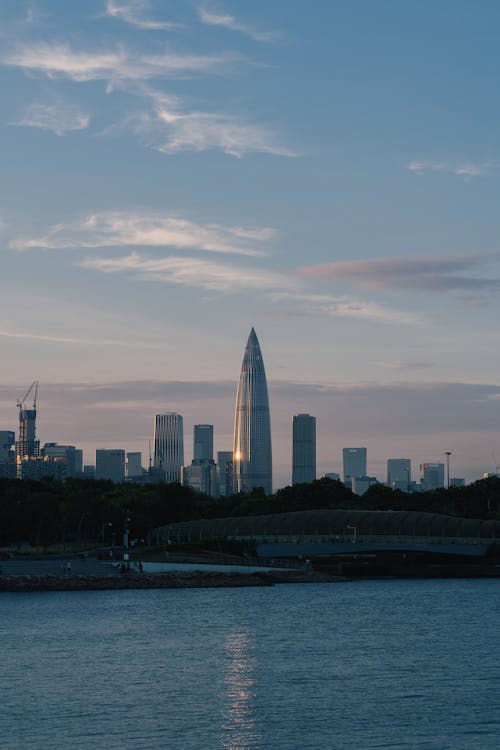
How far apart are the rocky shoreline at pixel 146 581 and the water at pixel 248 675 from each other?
17377 mm

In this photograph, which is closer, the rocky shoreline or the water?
the water

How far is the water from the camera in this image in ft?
220

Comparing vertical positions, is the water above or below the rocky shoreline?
below

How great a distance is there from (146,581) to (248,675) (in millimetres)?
82086

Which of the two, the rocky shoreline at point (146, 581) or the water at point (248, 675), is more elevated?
the rocky shoreline at point (146, 581)

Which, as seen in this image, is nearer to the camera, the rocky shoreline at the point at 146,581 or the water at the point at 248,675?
the water at the point at 248,675

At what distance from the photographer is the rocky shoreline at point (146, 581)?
16288 cm

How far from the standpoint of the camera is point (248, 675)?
87438 millimetres

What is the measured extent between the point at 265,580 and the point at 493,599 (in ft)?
125

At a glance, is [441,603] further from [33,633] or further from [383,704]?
[383,704]

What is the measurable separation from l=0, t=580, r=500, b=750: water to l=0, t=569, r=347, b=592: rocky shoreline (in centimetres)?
1738

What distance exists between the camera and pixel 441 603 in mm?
146750

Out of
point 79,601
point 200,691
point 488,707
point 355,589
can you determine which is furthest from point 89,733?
point 355,589

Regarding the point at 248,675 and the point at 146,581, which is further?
the point at 146,581
